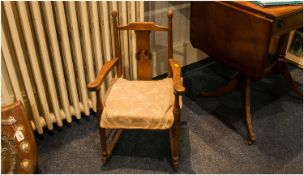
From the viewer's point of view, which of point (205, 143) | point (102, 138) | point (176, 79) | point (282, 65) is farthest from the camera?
point (282, 65)

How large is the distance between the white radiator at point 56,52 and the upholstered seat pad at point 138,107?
0.30 metres

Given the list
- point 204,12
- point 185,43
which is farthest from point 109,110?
point 185,43

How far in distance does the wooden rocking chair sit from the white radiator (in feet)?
0.48

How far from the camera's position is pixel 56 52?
1.72 m

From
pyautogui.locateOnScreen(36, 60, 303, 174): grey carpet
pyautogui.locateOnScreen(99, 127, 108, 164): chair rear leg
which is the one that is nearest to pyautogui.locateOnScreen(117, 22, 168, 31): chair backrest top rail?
pyautogui.locateOnScreen(99, 127, 108, 164): chair rear leg

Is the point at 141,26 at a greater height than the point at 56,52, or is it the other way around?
the point at 141,26

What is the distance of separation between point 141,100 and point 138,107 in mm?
69

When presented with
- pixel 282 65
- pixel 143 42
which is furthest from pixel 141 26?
pixel 282 65

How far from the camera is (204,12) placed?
1.96 meters

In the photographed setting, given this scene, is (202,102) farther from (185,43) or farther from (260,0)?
(260,0)

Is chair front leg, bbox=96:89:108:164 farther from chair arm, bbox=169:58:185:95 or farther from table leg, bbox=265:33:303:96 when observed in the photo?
table leg, bbox=265:33:303:96

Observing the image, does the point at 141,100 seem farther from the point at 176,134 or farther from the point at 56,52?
the point at 56,52

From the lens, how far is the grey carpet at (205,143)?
1.79 m

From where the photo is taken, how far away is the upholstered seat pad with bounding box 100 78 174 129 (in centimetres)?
154
